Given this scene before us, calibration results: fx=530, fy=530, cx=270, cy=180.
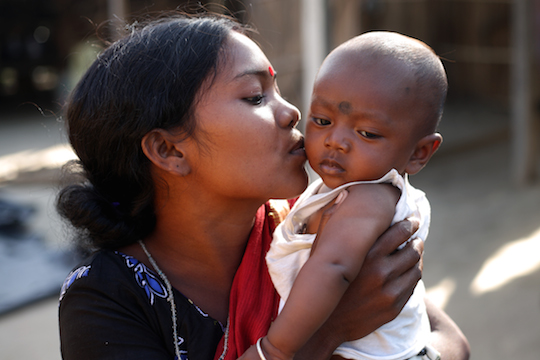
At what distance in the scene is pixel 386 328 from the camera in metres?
1.48

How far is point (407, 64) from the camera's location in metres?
1.42

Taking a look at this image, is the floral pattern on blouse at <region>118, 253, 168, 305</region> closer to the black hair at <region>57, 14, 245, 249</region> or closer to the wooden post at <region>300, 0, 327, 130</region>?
the black hair at <region>57, 14, 245, 249</region>

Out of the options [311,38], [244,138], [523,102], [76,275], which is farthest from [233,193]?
[523,102]

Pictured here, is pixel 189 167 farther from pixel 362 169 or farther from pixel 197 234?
pixel 362 169

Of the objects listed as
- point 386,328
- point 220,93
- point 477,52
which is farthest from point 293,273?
point 477,52

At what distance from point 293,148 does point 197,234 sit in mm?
405

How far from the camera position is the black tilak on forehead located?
1417mm

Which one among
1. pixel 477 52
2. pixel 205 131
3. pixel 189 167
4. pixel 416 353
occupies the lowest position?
pixel 477 52

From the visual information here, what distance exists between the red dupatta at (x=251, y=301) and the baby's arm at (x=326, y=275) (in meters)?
0.19

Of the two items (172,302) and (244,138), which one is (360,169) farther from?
(172,302)

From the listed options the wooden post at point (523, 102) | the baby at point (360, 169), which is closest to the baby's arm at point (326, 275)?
the baby at point (360, 169)

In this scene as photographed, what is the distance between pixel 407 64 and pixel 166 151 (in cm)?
73

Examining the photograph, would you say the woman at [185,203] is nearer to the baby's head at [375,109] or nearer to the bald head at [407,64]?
the baby's head at [375,109]

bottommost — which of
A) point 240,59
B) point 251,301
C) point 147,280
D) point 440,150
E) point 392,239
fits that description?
point 440,150
